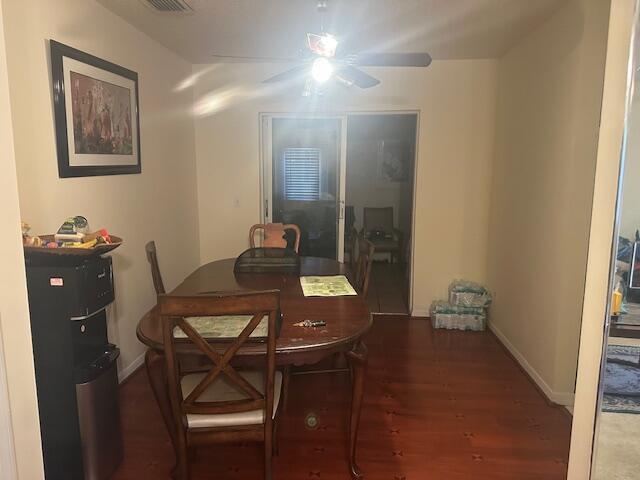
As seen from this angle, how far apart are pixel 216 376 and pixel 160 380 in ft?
1.08

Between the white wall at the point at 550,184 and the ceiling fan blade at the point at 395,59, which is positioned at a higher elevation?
the ceiling fan blade at the point at 395,59

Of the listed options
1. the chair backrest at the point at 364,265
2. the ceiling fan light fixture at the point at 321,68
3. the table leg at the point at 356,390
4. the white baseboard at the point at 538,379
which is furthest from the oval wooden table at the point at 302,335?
the white baseboard at the point at 538,379

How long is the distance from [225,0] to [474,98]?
8.28 feet

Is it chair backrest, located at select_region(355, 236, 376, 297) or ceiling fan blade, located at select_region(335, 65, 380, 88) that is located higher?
ceiling fan blade, located at select_region(335, 65, 380, 88)

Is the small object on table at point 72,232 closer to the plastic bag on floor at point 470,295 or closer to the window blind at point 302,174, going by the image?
the window blind at point 302,174

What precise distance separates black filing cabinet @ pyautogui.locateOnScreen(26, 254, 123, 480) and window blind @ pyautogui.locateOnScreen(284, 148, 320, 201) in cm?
294

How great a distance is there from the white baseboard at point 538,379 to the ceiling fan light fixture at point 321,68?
7.92 feet

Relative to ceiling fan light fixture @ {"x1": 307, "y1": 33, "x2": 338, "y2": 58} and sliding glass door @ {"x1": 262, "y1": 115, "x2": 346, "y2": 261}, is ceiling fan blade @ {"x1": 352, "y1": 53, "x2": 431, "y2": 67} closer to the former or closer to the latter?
ceiling fan light fixture @ {"x1": 307, "y1": 33, "x2": 338, "y2": 58}

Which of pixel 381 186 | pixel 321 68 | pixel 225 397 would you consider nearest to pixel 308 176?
pixel 321 68

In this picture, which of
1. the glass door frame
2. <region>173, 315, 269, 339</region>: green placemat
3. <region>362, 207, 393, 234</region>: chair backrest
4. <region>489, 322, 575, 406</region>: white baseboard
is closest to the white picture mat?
<region>173, 315, 269, 339</region>: green placemat

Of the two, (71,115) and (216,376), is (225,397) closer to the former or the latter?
(216,376)

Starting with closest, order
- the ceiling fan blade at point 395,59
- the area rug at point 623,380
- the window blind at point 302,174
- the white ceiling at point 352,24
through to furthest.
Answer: the area rug at point 623,380 → the ceiling fan blade at point 395,59 → the white ceiling at point 352,24 → the window blind at point 302,174

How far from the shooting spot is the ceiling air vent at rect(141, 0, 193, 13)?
275 centimetres

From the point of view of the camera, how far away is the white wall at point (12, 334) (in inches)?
43.3
